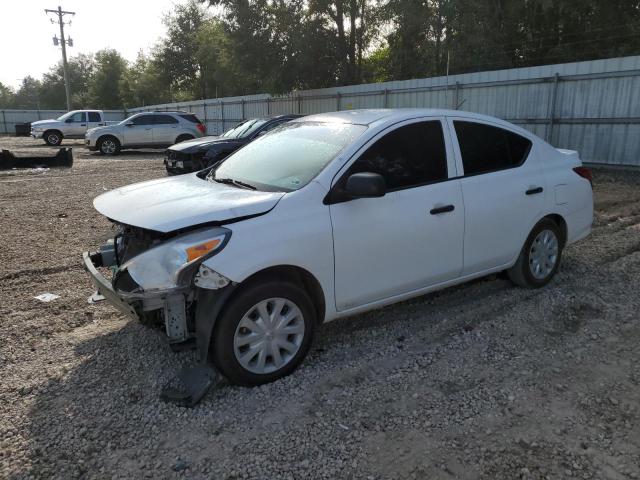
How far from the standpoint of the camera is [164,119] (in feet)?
69.4

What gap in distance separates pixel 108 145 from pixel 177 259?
19897 mm

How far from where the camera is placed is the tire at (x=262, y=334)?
311 cm

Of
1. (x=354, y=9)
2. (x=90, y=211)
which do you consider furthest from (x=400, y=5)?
(x=90, y=211)

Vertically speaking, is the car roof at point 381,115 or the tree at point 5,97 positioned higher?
the tree at point 5,97

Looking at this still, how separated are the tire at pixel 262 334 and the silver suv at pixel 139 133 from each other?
19.4 m

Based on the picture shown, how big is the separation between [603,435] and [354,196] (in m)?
1.98

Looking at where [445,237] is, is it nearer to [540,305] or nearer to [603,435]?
[540,305]

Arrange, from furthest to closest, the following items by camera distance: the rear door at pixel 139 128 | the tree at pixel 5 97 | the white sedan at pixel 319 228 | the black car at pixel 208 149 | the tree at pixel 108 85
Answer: the tree at pixel 5 97, the tree at pixel 108 85, the rear door at pixel 139 128, the black car at pixel 208 149, the white sedan at pixel 319 228

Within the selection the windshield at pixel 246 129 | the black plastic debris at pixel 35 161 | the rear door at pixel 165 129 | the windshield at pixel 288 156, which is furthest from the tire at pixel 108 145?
the windshield at pixel 288 156

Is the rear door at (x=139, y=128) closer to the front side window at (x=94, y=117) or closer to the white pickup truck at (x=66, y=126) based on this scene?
the white pickup truck at (x=66, y=126)

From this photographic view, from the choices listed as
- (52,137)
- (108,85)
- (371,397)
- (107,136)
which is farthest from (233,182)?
(108,85)

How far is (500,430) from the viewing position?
285cm

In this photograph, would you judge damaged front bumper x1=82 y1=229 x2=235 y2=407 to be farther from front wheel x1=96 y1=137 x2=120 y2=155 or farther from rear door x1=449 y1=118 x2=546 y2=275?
front wheel x1=96 y1=137 x2=120 y2=155

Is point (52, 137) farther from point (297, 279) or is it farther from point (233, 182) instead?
point (297, 279)
